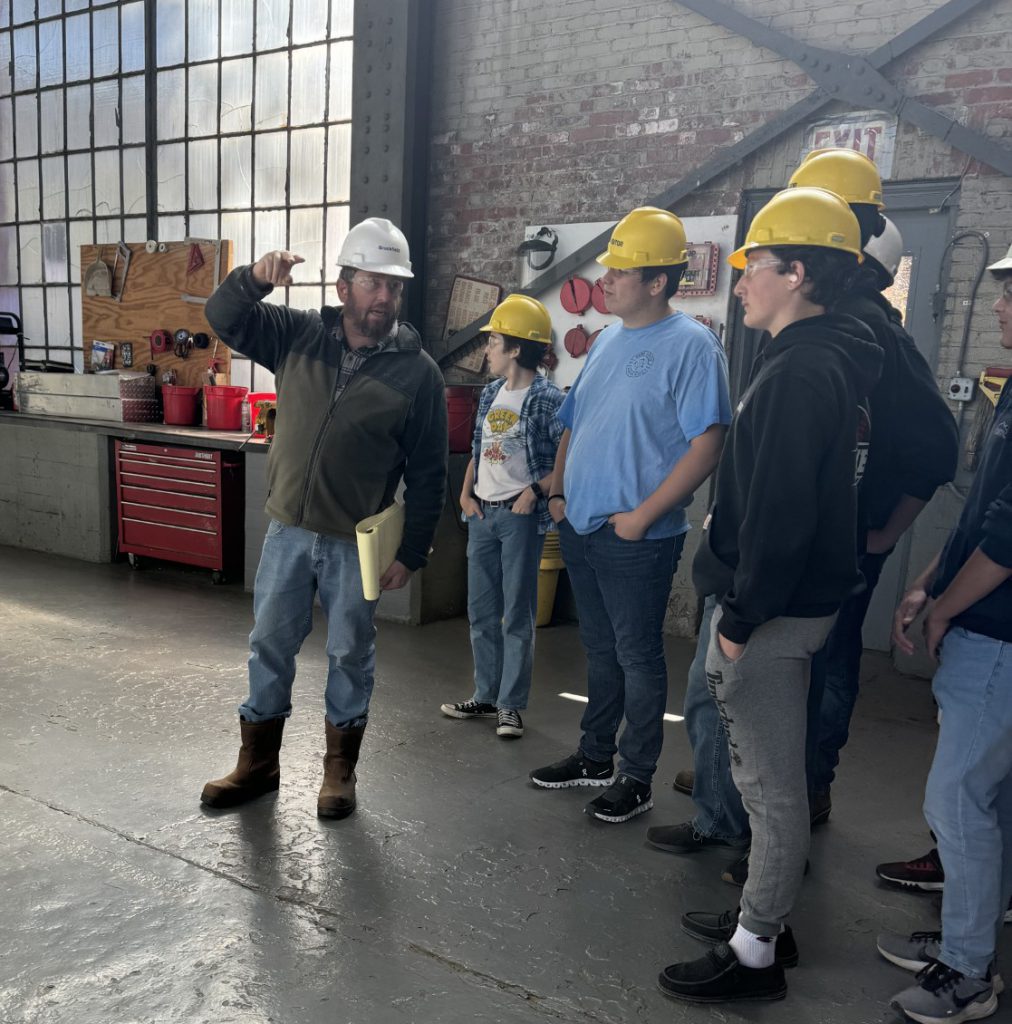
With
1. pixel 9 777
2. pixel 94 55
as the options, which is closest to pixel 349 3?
pixel 94 55

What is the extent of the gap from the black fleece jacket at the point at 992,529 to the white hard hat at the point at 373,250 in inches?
67.3

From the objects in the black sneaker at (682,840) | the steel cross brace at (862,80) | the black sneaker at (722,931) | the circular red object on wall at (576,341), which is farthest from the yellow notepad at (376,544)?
the steel cross brace at (862,80)

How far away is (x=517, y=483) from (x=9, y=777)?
2.16 m

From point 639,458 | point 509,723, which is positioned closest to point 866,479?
point 639,458

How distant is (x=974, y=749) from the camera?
6.88 feet

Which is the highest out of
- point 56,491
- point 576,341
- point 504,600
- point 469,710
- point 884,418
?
point 576,341

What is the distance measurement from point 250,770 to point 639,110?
13.9 ft

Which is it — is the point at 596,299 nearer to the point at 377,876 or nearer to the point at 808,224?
the point at 808,224

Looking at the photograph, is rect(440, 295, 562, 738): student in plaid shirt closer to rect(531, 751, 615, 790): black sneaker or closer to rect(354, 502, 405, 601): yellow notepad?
rect(531, 751, 615, 790): black sneaker

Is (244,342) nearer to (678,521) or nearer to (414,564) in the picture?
(414,564)

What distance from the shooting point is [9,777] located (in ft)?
11.0

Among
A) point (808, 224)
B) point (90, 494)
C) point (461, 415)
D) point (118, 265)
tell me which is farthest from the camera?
point (118, 265)

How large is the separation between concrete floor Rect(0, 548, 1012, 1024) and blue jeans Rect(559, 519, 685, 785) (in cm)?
31

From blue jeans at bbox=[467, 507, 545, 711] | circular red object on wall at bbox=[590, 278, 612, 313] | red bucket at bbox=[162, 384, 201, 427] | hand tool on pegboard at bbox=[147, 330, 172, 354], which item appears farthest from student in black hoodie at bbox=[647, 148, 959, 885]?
hand tool on pegboard at bbox=[147, 330, 172, 354]
